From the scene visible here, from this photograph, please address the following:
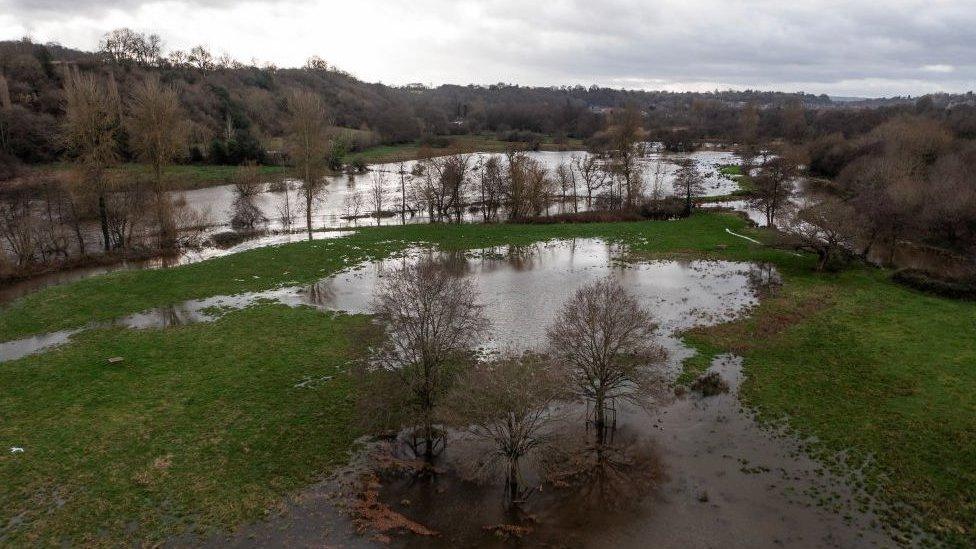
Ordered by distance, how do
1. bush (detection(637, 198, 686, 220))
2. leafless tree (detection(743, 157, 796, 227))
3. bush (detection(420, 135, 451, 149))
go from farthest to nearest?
bush (detection(420, 135, 451, 149))
bush (detection(637, 198, 686, 220))
leafless tree (detection(743, 157, 796, 227))

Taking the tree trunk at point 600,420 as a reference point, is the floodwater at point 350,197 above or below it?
above

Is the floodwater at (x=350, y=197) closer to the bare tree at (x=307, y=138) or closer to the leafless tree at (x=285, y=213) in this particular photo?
the leafless tree at (x=285, y=213)

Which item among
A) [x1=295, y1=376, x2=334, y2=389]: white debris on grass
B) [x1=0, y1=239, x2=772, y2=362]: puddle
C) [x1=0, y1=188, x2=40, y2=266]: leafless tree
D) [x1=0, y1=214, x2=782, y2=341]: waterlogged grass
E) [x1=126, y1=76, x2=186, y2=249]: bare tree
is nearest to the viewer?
[x1=295, y1=376, x2=334, y2=389]: white debris on grass

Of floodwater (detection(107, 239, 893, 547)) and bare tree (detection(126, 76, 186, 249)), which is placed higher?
bare tree (detection(126, 76, 186, 249))

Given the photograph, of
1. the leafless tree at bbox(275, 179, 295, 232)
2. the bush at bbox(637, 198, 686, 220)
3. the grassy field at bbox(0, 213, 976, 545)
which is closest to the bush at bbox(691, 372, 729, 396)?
the grassy field at bbox(0, 213, 976, 545)

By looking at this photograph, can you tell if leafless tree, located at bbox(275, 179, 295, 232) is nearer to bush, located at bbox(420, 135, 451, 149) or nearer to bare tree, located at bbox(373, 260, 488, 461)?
bare tree, located at bbox(373, 260, 488, 461)

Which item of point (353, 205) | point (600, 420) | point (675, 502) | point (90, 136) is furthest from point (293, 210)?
point (675, 502)

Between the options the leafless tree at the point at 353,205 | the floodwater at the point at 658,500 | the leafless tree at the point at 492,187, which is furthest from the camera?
the leafless tree at the point at 353,205

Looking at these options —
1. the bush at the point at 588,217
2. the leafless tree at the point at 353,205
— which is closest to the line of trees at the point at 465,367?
the bush at the point at 588,217
